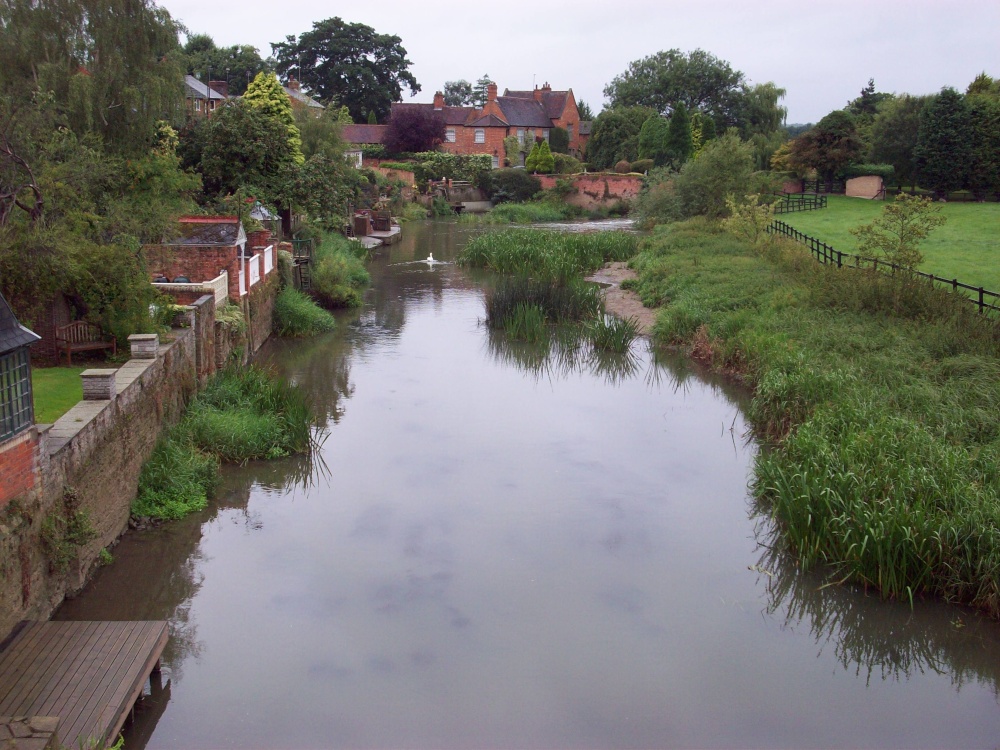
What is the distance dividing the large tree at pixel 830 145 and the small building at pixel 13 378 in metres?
49.8

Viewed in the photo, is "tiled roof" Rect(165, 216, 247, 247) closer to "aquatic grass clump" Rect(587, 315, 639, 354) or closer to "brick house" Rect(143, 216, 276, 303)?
"brick house" Rect(143, 216, 276, 303)

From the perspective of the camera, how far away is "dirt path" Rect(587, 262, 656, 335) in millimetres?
24438

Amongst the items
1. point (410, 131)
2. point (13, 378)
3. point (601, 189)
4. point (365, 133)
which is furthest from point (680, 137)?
point (13, 378)

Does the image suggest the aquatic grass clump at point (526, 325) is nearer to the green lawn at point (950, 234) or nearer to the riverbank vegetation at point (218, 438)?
the riverbank vegetation at point (218, 438)

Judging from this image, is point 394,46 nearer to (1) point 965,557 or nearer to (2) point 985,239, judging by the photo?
(2) point 985,239

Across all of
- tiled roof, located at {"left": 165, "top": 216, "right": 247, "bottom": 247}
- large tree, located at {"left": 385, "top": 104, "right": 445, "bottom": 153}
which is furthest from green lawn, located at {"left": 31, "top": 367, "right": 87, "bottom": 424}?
large tree, located at {"left": 385, "top": 104, "right": 445, "bottom": 153}

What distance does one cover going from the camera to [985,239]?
31.0 meters

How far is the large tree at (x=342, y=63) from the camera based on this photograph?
74.6 m

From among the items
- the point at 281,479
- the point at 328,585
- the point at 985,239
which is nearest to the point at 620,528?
the point at 328,585

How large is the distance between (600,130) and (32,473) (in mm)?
67911

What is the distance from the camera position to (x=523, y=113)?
75000 mm

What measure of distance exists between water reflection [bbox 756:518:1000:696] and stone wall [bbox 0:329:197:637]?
7.21m

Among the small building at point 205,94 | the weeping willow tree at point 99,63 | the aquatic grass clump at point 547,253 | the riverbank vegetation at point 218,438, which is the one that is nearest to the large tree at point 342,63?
the small building at point 205,94

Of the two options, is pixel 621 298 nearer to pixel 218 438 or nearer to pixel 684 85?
pixel 218 438
